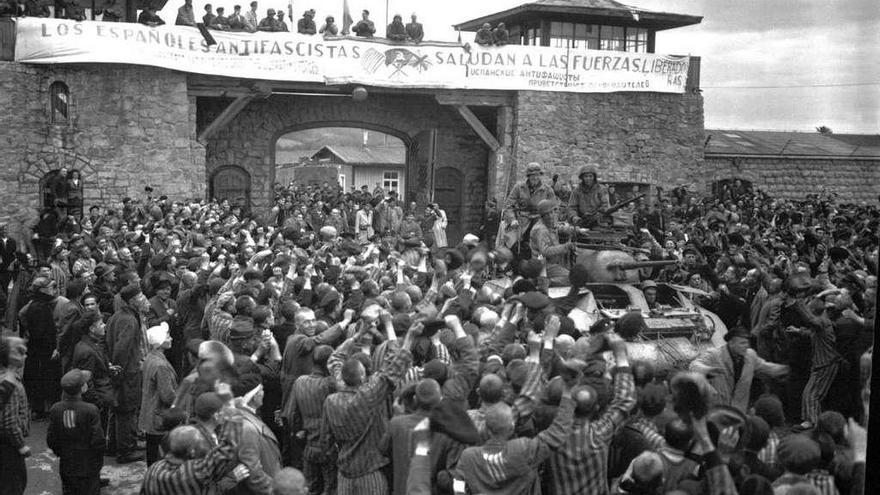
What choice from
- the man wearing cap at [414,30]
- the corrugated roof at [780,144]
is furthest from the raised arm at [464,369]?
the corrugated roof at [780,144]

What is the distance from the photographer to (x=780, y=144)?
31.6 metres

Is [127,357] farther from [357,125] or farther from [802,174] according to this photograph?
[802,174]

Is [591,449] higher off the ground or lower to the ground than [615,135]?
lower

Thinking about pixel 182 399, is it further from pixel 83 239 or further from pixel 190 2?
pixel 190 2

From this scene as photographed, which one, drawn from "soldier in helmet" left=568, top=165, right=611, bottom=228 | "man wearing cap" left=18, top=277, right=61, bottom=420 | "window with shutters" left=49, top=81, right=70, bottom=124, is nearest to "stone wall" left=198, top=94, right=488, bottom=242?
"window with shutters" left=49, top=81, right=70, bottom=124

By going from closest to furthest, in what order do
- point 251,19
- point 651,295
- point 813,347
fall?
point 813,347, point 651,295, point 251,19

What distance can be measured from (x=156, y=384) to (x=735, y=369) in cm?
539

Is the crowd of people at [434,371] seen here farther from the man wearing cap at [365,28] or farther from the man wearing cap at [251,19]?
the man wearing cap at [365,28]

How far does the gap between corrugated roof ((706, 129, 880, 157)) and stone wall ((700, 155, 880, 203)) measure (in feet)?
1.07

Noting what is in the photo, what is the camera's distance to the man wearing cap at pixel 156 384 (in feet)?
27.8

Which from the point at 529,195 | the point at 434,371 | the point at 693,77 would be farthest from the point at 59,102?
the point at 434,371

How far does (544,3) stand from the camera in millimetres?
24922

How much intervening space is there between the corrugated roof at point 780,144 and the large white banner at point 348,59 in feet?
19.5

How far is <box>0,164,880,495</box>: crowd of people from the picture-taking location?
5.66 meters
